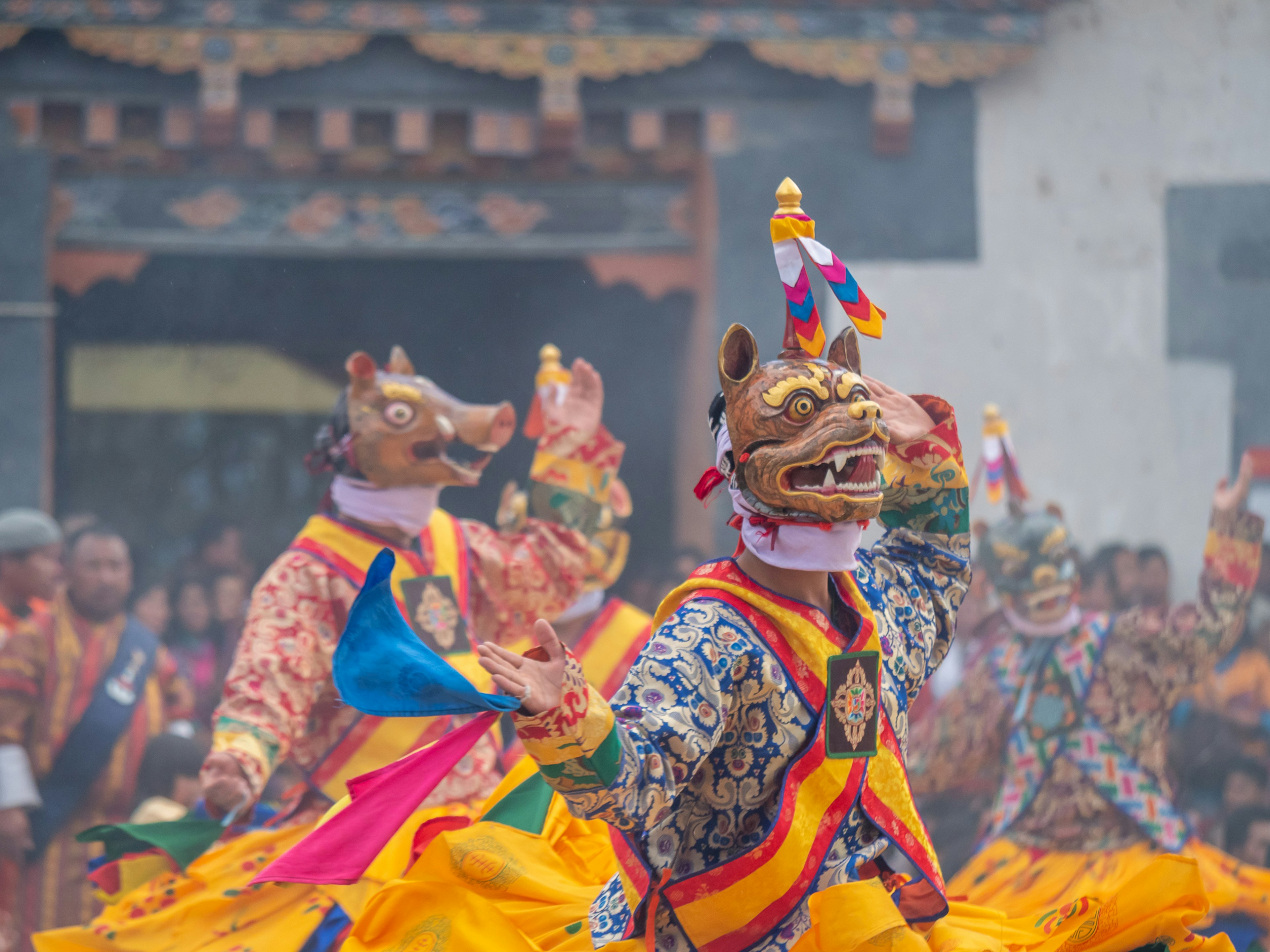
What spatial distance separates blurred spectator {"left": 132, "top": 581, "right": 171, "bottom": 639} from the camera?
6512 mm

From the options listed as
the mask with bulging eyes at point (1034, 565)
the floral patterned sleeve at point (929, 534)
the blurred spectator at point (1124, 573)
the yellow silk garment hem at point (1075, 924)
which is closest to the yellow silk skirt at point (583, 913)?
the yellow silk garment hem at point (1075, 924)

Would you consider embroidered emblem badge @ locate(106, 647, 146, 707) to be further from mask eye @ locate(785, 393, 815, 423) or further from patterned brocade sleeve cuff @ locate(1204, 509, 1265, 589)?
mask eye @ locate(785, 393, 815, 423)

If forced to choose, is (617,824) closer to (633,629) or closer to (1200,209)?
(633,629)

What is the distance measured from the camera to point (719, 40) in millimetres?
7320

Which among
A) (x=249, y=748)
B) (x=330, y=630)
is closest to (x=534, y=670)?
(x=249, y=748)

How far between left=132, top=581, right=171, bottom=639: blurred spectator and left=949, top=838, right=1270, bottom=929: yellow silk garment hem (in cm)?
341

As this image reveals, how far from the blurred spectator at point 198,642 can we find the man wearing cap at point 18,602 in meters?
0.56

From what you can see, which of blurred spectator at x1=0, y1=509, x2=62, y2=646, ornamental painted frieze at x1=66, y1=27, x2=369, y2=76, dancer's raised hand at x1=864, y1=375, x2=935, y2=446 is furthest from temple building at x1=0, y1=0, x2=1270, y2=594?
dancer's raised hand at x1=864, y1=375, x2=935, y2=446

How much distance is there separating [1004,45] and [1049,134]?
0.49 metres

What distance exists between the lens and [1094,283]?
7.59 meters

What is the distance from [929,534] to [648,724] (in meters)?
0.80

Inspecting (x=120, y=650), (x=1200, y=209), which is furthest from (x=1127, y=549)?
(x=120, y=650)

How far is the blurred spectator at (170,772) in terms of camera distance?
5.45m

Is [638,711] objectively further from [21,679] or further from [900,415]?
[21,679]
